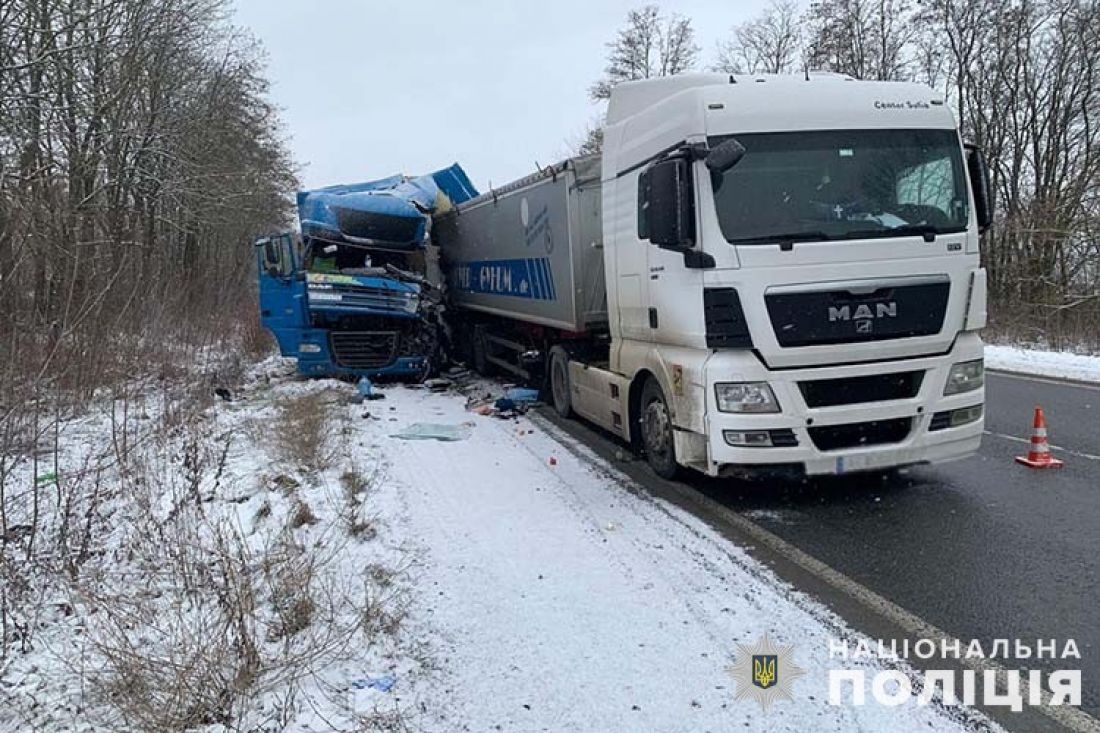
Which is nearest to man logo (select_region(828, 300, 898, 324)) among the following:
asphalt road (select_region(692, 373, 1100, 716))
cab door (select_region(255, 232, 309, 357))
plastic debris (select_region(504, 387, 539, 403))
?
asphalt road (select_region(692, 373, 1100, 716))

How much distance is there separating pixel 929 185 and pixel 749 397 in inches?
80.7

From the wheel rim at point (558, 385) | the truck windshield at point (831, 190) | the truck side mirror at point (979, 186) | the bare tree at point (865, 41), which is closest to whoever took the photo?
the truck windshield at point (831, 190)

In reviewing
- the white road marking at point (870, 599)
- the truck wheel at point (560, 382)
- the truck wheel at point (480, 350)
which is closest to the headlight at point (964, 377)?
the white road marking at point (870, 599)

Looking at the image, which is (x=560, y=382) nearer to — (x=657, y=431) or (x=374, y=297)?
(x=657, y=431)

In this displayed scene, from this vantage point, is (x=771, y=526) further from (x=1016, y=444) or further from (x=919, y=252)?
(x=1016, y=444)

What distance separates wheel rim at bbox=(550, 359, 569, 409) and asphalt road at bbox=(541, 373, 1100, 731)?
1.90 metres

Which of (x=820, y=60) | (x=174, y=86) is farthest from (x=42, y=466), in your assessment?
(x=820, y=60)

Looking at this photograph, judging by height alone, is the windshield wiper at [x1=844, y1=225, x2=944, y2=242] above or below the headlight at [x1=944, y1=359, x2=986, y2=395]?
above

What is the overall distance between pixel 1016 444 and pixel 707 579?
4.92m

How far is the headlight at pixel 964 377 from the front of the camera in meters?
5.81

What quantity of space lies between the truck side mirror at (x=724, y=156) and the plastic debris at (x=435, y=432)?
447 centimetres

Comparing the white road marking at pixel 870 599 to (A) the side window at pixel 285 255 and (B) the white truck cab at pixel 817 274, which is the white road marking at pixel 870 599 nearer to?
(B) the white truck cab at pixel 817 274

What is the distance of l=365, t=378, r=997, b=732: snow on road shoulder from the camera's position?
10.4 feet

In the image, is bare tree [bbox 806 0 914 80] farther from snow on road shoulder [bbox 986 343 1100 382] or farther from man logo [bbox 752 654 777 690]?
man logo [bbox 752 654 777 690]
